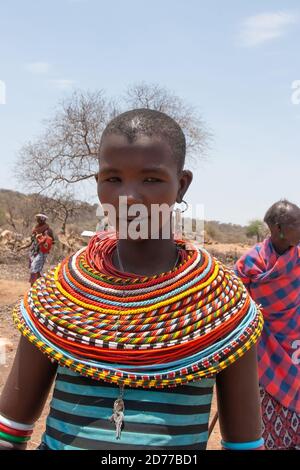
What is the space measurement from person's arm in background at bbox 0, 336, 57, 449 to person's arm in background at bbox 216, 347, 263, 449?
0.41 metres

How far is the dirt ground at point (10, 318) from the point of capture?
433 cm

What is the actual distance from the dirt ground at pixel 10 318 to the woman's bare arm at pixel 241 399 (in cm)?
253

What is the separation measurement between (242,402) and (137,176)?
57 cm

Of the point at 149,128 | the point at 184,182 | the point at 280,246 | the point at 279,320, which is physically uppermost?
the point at 149,128

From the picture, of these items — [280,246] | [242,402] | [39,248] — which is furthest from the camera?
[39,248]

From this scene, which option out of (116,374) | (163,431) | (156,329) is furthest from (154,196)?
(163,431)

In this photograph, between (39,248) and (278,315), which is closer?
(278,315)

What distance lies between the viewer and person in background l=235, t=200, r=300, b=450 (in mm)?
3824

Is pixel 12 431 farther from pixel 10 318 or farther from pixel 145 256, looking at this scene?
pixel 10 318

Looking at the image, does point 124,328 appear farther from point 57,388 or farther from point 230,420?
point 230,420

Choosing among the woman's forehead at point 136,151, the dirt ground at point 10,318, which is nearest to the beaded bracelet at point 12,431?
the woman's forehead at point 136,151

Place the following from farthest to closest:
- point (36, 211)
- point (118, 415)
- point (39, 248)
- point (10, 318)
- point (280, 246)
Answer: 1. point (36, 211)
2. point (39, 248)
3. point (10, 318)
4. point (280, 246)
5. point (118, 415)

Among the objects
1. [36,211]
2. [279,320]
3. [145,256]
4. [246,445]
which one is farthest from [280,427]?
[36,211]

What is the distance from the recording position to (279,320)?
154 inches
